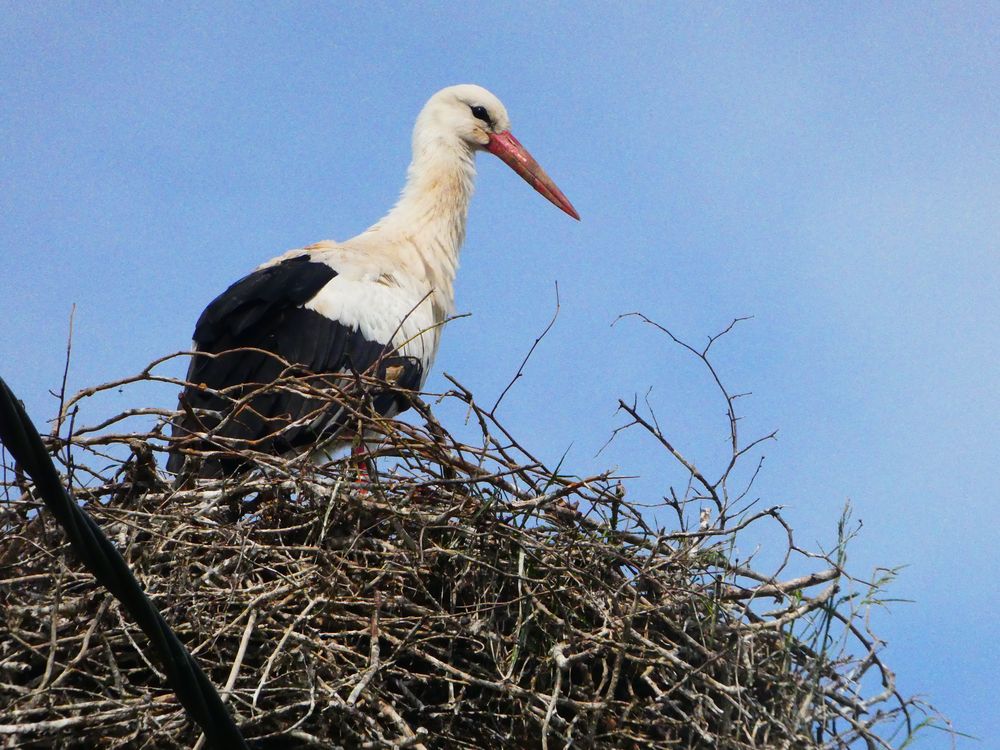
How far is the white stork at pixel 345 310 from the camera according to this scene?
4.02 m

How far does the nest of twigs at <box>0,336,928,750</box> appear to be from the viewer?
9.84ft

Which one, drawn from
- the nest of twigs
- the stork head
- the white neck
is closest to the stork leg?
the nest of twigs

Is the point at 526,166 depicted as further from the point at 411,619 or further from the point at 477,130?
the point at 411,619

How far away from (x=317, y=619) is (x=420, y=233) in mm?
2550

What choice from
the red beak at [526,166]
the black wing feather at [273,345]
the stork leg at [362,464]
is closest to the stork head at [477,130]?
the red beak at [526,166]

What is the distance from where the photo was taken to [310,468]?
11.0 ft

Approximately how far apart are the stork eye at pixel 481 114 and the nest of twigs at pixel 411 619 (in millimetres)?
2621

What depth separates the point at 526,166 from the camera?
5.98 metres

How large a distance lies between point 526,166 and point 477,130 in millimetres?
262

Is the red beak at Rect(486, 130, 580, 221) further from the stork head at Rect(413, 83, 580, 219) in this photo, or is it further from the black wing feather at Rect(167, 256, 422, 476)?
the black wing feather at Rect(167, 256, 422, 476)

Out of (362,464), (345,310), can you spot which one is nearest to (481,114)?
(345,310)

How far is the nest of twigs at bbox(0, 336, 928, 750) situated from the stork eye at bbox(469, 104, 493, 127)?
2621 millimetres

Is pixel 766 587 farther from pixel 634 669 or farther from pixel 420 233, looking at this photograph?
pixel 420 233

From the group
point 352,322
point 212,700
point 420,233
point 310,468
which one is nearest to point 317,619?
point 310,468
